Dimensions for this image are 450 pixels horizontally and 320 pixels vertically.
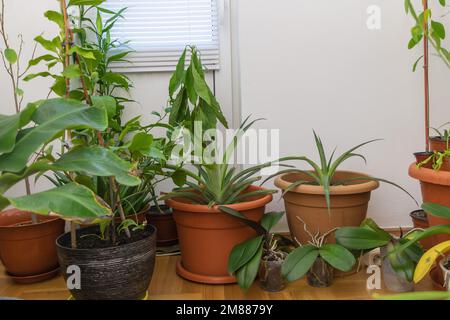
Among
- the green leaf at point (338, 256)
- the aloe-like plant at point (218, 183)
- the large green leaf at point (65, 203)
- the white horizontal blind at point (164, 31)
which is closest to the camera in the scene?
the large green leaf at point (65, 203)

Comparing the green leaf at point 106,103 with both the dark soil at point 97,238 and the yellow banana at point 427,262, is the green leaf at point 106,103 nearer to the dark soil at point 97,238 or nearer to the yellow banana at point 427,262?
the dark soil at point 97,238

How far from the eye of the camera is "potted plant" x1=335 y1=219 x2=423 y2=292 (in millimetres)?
1346

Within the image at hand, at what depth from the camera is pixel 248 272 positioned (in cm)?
140

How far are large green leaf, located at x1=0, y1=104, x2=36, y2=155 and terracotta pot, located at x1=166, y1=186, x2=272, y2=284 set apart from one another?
2.22 ft

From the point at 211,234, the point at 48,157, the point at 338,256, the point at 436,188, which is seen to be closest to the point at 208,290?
the point at 211,234

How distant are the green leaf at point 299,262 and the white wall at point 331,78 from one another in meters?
0.57

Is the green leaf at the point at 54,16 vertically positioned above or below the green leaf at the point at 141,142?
above

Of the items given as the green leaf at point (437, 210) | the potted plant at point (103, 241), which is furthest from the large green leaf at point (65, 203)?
the green leaf at point (437, 210)

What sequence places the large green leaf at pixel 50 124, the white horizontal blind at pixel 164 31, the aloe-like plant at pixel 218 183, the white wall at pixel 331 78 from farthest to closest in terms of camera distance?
the white horizontal blind at pixel 164 31 → the white wall at pixel 331 78 → the aloe-like plant at pixel 218 183 → the large green leaf at pixel 50 124

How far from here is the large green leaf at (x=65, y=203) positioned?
0.86 m

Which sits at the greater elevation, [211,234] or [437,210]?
[437,210]

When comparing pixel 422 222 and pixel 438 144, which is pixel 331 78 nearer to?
pixel 438 144

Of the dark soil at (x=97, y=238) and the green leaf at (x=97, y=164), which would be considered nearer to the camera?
the green leaf at (x=97, y=164)

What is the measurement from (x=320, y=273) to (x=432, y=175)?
50 cm
